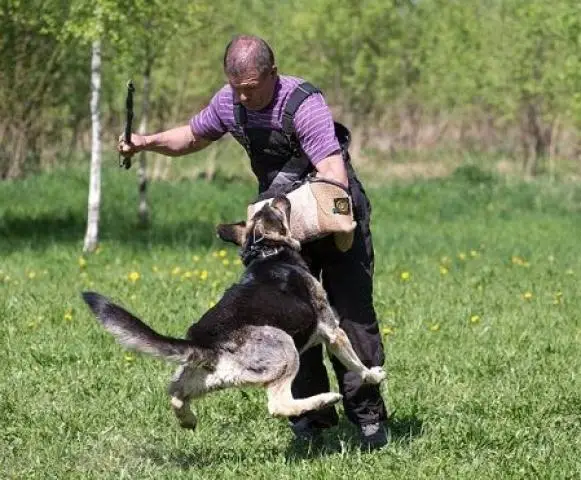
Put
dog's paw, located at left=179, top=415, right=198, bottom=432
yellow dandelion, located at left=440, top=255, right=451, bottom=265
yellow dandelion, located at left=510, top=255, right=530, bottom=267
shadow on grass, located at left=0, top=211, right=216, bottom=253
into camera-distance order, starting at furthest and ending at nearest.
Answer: shadow on grass, located at left=0, top=211, right=216, bottom=253 → yellow dandelion, located at left=440, top=255, right=451, bottom=265 → yellow dandelion, located at left=510, top=255, right=530, bottom=267 → dog's paw, located at left=179, top=415, right=198, bottom=432

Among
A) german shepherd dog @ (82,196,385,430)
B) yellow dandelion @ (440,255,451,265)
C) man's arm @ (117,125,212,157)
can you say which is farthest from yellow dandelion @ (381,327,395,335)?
yellow dandelion @ (440,255,451,265)

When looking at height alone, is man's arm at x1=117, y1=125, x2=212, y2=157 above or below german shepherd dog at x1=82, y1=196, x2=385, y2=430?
above

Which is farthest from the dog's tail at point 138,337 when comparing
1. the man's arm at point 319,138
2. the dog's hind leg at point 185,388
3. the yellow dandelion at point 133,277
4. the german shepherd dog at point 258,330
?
the yellow dandelion at point 133,277

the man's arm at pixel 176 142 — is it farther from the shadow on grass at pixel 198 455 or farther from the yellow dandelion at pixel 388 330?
the yellow dandelion at pixel 388 330

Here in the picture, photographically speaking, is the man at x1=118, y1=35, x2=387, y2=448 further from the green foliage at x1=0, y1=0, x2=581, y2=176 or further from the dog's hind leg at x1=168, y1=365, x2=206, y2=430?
the green foliage at x1=0, y1=0, x2=581, y2=176

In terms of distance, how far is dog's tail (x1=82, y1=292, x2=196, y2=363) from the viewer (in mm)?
5066

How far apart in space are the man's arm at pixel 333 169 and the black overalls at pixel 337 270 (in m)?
0.20

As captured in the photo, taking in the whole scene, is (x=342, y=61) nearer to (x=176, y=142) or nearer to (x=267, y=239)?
(x=176, y=142)

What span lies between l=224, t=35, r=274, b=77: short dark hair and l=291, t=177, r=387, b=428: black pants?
83cm

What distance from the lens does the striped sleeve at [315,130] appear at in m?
5.63

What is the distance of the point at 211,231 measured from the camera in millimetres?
16984

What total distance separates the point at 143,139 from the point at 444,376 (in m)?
2.75

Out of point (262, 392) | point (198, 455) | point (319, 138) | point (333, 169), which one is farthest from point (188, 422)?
point (262, 392)

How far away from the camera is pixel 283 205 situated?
568 cm
